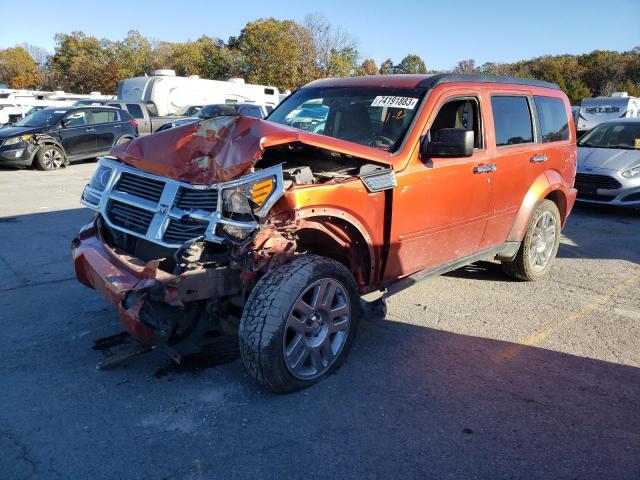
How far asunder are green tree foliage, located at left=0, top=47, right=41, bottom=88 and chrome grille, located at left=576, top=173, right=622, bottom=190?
207 ft

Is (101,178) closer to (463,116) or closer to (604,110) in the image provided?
(463,116)

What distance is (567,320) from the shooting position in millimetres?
4652

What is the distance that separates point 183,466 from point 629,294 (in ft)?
15.7

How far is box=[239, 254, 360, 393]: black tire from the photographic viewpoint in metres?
2.98

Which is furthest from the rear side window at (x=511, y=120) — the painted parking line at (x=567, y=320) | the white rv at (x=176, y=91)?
the white rv at (x=176, y=91)

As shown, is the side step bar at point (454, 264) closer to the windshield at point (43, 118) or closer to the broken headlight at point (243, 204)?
the broken headlight at point (243, 204)

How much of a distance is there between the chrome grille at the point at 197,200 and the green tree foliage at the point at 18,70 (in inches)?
2575

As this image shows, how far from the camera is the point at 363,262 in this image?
3805mm

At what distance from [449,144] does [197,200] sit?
1.83 meters

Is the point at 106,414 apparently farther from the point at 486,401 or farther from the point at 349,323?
the point at 486,401

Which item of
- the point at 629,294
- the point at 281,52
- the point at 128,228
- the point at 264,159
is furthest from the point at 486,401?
the point at 281,52

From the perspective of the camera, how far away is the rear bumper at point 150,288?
298cm

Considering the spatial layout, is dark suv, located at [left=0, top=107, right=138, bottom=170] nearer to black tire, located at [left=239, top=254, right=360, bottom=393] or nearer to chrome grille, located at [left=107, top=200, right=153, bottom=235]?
chrome grille, located at [left=107, top=200, right=153, bottom=235]

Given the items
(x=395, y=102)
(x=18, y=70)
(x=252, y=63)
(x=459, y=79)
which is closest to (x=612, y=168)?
(x=459, y=79)
